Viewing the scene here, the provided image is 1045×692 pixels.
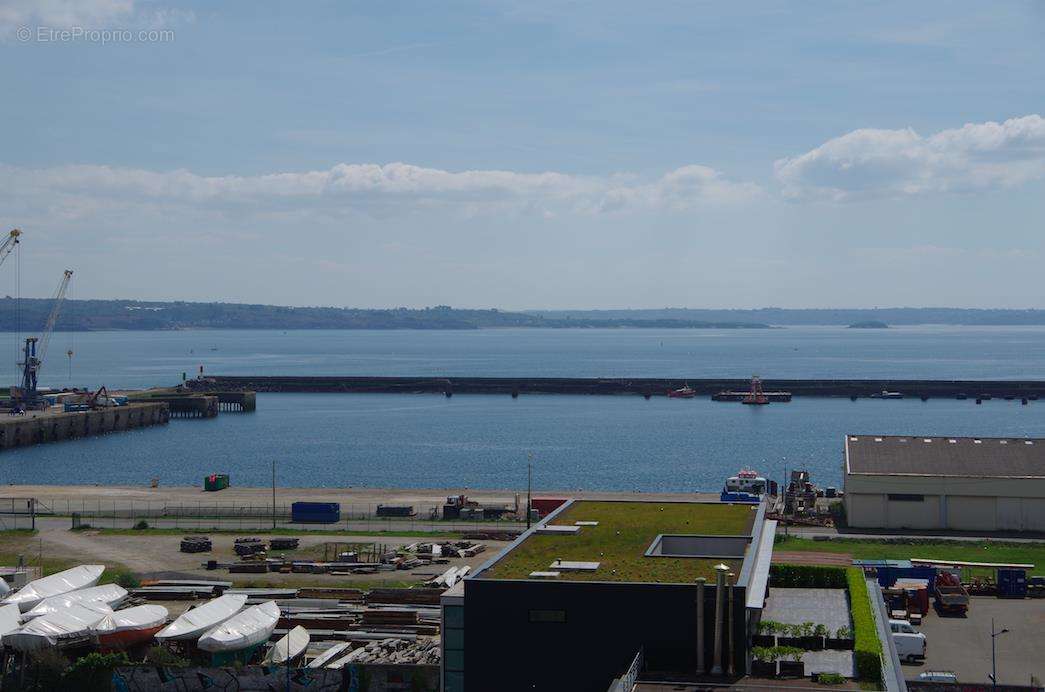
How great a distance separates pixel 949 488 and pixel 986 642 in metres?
20.6

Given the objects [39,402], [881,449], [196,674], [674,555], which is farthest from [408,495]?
[39,402]

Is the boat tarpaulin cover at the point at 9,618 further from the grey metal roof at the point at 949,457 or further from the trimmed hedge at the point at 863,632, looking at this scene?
the grey metal roof at the point at 949,457

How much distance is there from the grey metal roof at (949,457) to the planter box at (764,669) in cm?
3536

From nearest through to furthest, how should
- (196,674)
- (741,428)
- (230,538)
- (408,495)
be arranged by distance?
(196,674) → (230,538) → (408,495) → (741,428)

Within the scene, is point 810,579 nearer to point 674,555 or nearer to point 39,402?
point 674,555

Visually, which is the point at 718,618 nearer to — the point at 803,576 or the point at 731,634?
the point at 731,634

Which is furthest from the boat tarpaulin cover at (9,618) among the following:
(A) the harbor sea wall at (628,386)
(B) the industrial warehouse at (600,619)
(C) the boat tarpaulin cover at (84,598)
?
(A) the harbor sea wall at (628,386)

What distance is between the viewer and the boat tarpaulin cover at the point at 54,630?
3450 centimetres

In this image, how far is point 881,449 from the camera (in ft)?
196

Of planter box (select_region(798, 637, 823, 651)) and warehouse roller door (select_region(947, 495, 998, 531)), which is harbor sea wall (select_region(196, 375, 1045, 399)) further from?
planter box (select_region(798, 637, 823, 651))

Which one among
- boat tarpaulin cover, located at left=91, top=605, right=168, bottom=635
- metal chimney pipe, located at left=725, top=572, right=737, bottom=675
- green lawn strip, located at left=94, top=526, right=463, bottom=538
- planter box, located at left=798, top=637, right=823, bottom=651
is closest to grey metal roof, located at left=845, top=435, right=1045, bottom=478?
green lawn strip, located at left=94, top=526, right=463, bottom=538

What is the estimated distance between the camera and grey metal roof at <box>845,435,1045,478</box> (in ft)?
187

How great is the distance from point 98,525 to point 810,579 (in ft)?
137

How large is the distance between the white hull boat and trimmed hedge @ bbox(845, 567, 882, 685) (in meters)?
14.7
